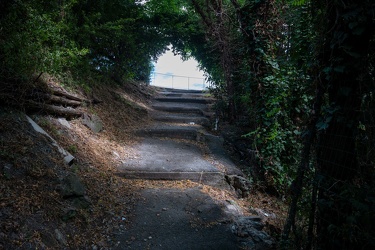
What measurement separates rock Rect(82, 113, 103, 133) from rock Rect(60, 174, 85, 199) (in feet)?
8.07

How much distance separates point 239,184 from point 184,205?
1.96m

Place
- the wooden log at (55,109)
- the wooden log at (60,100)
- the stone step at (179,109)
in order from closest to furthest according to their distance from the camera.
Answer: the wooden log at (55,109) < the wooden log at (60,100) < the stone step at (179,109)

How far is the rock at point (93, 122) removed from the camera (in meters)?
5.89

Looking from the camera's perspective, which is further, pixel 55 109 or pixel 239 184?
pixel 239 184

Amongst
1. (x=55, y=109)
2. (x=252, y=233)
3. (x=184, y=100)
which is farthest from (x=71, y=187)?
(x=184, y=100)

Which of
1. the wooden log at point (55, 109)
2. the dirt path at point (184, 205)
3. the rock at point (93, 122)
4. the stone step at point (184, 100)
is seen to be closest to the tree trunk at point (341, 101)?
the dirt path at point (184, 205)

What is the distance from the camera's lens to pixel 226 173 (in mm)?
5809

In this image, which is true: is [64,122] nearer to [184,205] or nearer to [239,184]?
[184,205]

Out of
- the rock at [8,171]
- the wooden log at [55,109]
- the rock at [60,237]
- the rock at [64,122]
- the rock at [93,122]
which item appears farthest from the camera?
the rock at [93,122]

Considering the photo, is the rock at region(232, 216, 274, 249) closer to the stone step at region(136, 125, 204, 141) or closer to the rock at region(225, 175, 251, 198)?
the rock at region(225, 175, 251, 198)

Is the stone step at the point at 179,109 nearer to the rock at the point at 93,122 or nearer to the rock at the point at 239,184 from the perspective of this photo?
the rock at the point at 93,122

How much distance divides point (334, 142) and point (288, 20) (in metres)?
4.27

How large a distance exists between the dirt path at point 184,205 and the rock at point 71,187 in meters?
0.81

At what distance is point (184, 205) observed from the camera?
166 inches
